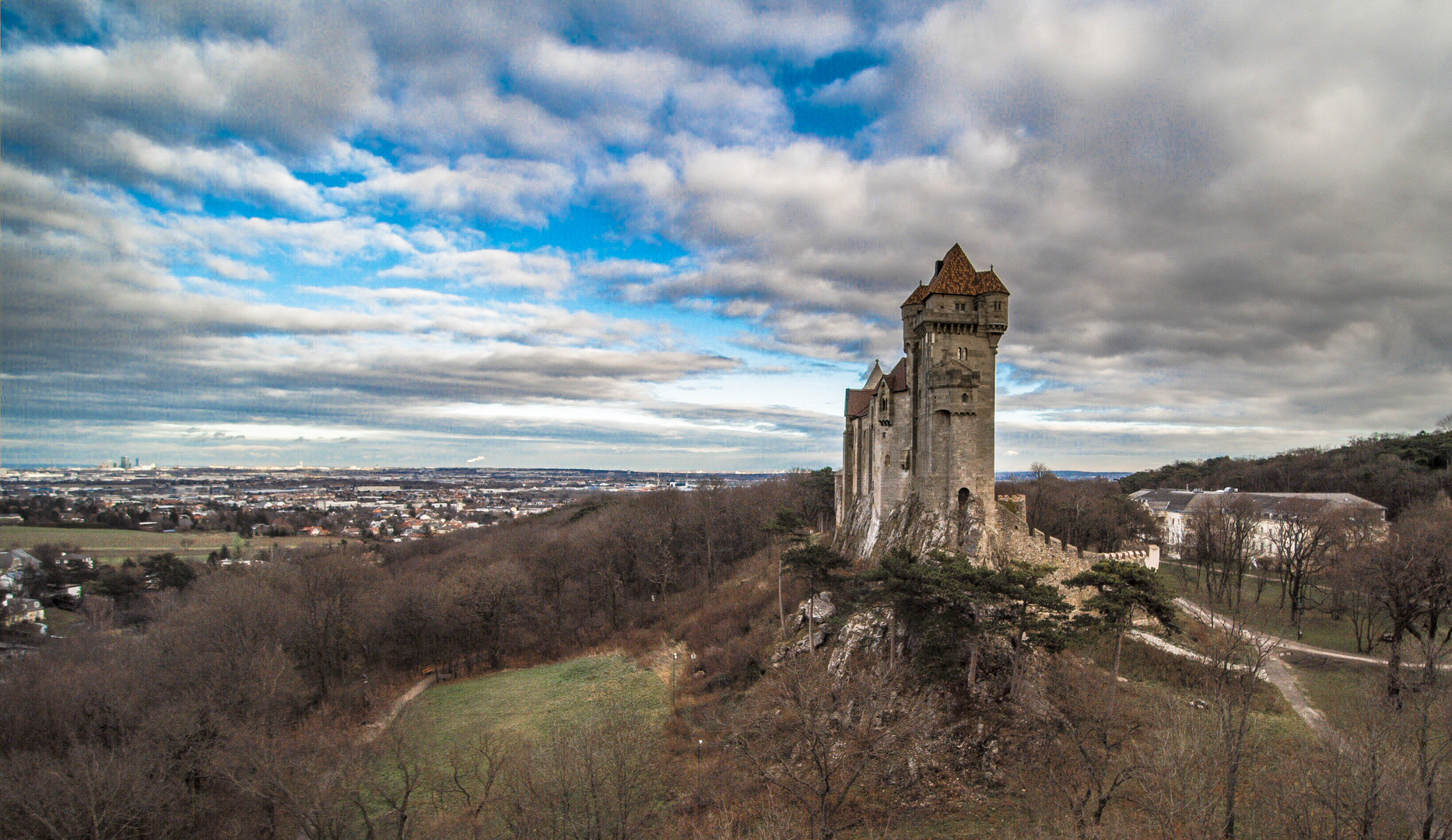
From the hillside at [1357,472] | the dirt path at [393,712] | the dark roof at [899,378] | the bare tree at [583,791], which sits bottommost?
the dirt path at [393,712]

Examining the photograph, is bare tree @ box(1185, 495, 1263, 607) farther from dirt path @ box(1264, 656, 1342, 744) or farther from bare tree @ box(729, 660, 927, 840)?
bare tree @ box(729, 660, 927, 840)

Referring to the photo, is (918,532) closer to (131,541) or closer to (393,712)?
(393,712)

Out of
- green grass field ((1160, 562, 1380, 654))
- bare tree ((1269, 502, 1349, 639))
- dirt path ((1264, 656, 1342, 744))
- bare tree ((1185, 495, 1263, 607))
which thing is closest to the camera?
dirt path ((1264, 656, 1342, 744))

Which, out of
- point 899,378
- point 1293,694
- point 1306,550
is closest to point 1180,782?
point 1293,694

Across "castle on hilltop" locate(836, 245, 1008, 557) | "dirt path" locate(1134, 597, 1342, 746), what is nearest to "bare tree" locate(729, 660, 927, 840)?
"castle on hilltop" locate(836, 245, 1008, 557)

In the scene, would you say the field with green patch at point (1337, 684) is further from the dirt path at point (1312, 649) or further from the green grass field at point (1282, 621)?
the green grass field at point (1282, 621)

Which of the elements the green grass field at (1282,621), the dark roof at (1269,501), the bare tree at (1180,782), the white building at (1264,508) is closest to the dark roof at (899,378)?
the green grass field at (1282,621)
